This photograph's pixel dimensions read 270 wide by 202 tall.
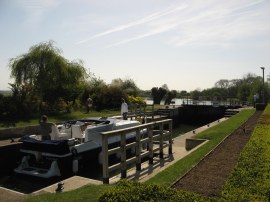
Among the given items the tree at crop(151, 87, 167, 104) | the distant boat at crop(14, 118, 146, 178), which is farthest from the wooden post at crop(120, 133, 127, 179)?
the tree at crop(151, 87, 167, 104)

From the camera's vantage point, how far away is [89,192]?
6.78 m

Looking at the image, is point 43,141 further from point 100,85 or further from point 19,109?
point 100,85

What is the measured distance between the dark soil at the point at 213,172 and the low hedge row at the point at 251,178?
1.02ft

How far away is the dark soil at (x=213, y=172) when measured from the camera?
669 cm

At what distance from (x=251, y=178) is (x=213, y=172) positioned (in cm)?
137

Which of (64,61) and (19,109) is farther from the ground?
(64,61)

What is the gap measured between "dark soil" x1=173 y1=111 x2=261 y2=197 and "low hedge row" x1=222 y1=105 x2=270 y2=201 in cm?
31

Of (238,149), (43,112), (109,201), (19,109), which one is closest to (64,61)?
(43,112)

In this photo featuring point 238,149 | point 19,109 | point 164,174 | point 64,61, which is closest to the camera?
point 164,174

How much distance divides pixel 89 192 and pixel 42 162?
6689 mm

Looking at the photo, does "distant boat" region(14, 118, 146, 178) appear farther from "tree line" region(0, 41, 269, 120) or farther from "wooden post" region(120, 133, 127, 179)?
"tree line" region(0, 41, 269, 120)

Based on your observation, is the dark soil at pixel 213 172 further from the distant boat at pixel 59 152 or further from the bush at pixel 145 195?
the distant boat at pixel 59 152

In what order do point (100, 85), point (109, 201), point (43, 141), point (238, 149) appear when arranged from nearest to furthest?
point (109, 201)
point (238, 149)
point (43, 141)
point (100, 85)

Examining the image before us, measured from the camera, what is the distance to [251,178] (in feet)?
21.8
